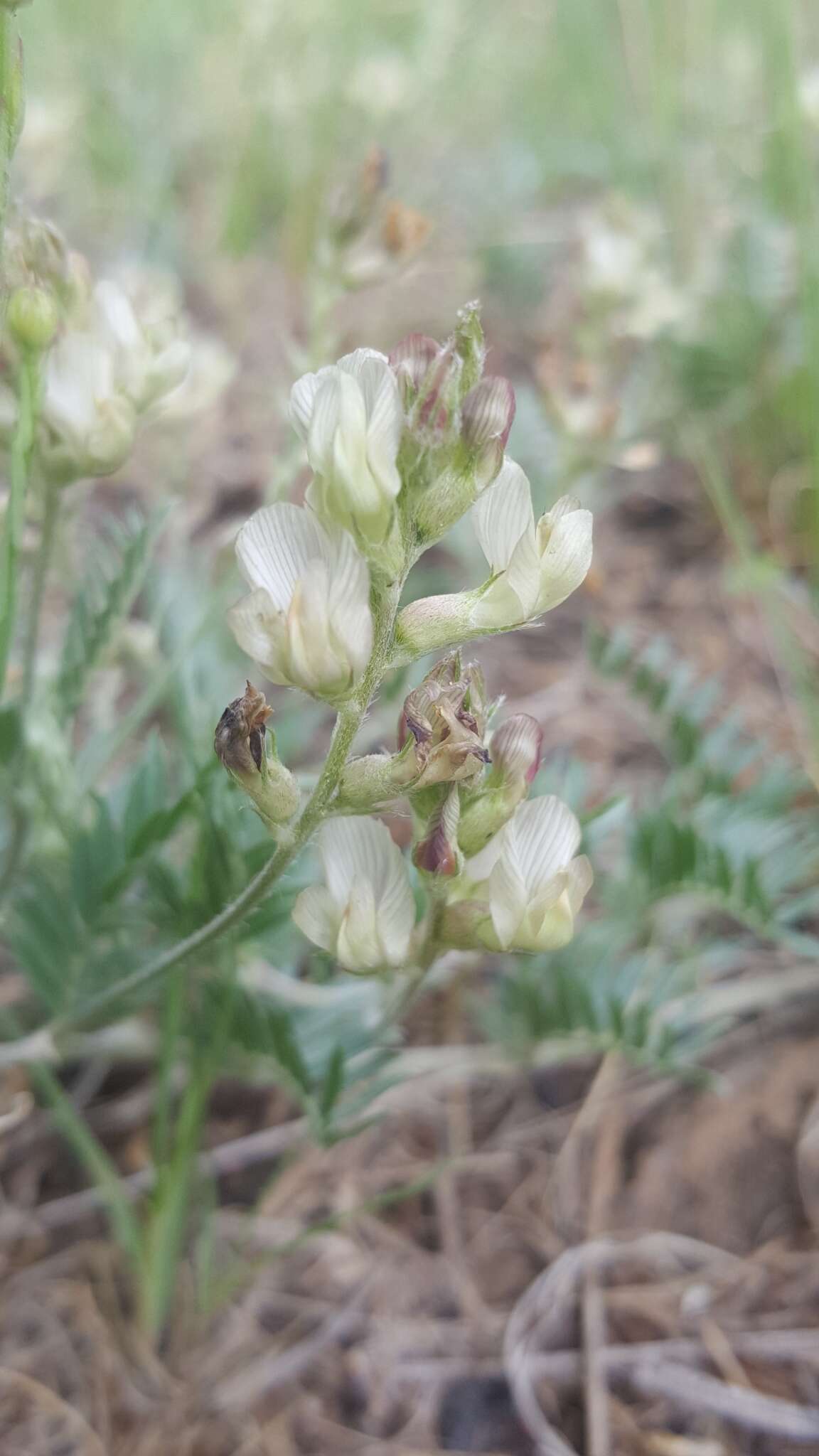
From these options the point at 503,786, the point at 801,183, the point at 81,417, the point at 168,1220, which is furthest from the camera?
the point at 801,183

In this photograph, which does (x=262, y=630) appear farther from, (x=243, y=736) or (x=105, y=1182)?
(x=105, y=1182)

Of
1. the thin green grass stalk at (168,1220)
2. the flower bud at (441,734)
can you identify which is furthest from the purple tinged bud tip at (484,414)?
the thin green grass stalk at (168,1220)

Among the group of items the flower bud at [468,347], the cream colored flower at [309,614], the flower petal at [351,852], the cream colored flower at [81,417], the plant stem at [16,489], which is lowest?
the flower petal at [351,852]

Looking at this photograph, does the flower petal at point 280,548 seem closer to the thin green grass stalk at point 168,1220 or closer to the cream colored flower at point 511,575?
the cream colored flower at point 511,575

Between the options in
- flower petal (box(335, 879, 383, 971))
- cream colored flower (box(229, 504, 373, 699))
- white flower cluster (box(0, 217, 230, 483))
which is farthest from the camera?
white flower cluster (box(0, 217, 230, 483))

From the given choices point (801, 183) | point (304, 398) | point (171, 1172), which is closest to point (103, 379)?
point (304, 398)

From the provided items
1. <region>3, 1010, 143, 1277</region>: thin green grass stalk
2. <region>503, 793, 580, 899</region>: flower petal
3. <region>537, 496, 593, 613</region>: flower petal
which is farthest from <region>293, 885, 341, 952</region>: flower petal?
<region>3, 1010, 143, 1277</region>: thin green grass stalk

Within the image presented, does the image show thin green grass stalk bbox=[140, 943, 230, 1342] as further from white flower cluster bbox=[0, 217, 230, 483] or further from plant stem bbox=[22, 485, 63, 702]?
white flower cluster bbox=[0, 217, 230, 483]
